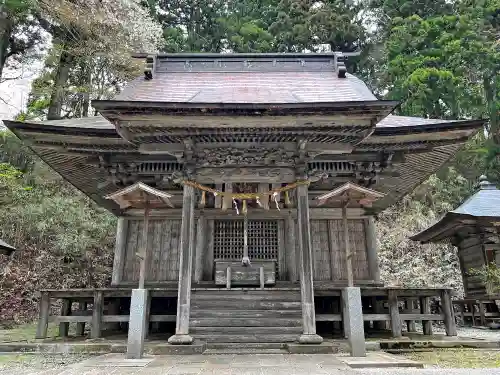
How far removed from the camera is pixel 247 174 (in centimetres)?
731

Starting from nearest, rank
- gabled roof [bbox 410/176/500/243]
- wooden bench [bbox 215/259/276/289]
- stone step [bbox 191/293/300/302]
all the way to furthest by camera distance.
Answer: stone step [bbox 191/293/300/302]
wooden bench [bbox 215/259/276/289]
gabled roof [bbox 410/176/500/243]

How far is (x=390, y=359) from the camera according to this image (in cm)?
523

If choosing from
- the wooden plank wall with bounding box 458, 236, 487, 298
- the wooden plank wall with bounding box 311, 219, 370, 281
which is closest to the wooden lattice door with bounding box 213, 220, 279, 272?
the wooden plank wall with bounding box 311, 219, 370, 281

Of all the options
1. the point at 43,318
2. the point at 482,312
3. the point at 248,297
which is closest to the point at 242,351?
the point at 248,297

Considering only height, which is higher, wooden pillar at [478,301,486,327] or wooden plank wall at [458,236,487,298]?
wooden plank wall at [458,236,487,298]

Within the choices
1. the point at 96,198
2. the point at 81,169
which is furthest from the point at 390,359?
the point at 96,198

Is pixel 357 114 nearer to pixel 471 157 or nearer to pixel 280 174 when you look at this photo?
pixel 280 174

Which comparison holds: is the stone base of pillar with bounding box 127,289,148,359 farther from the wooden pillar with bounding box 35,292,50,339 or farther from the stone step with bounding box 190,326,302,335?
the wooden pillar with bounding box 35,292,50,339

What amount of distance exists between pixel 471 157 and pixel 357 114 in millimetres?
16468

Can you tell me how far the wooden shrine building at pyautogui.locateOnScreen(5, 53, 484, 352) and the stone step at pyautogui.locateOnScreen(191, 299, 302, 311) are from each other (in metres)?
0.02

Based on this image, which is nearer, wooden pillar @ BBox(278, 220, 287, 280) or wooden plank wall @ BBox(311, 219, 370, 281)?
wooden pillar @ BBox(278, 220, 287, 280)

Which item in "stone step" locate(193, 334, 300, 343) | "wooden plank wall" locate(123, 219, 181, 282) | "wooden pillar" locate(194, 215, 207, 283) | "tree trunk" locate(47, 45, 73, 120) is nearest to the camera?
"stone step" locate(193, 334, 300, 343)

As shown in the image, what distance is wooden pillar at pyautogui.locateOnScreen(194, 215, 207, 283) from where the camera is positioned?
8.57 metres

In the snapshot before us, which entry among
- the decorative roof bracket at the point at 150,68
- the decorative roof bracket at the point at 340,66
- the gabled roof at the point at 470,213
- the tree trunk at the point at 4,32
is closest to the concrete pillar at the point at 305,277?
the decorative roof bracket at the point at 340,66
